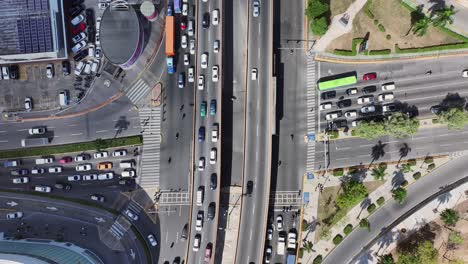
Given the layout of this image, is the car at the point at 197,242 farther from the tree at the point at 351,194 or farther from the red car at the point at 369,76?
the red car at the point at 369,76

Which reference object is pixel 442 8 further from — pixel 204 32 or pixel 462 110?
pixel 204 32

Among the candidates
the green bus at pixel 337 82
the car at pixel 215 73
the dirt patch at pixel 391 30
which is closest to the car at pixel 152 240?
the car at pixel 215 73

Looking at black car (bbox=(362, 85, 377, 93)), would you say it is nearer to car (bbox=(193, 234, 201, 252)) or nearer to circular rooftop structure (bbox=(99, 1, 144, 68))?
car (bbox=(193, 234, 201, 252))

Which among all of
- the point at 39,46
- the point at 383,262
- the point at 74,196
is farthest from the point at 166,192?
the point at 383,262

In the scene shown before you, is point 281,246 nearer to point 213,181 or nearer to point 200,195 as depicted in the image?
point 213,181

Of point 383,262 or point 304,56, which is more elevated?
point 304,56

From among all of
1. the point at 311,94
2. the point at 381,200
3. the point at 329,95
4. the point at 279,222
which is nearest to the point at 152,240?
the point at 279,222
